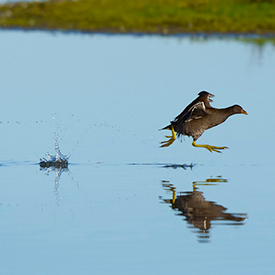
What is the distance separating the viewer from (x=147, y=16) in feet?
114

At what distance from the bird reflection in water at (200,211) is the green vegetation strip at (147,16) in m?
23.5

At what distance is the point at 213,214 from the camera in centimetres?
873

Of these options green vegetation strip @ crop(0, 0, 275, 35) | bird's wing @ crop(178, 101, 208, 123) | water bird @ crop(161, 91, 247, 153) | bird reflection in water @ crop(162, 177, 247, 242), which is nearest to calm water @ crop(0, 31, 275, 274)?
bird reflection in water @ crop(162, 177, 247, 242)

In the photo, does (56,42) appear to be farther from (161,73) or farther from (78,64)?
(161,73)

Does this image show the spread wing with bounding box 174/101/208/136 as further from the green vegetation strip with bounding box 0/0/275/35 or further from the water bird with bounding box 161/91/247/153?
the green vegetation strip with bounding box 0/0/275/35

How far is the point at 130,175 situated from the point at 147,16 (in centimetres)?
2468

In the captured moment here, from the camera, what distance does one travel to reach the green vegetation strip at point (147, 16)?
109 feet

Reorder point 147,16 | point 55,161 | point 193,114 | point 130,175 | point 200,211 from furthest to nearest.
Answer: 1. point 147,16
2. point 193,114
3. point 55,161
4. point 130,175
5. point 200,211

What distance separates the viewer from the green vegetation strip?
33.2 meters

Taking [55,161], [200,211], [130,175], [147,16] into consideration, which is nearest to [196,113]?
[130,175]

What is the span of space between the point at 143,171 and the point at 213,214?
7.92 ft

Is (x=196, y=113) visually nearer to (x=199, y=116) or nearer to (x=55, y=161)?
(x=199, y=116)

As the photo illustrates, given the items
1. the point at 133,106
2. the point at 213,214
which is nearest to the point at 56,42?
the point at 133,106

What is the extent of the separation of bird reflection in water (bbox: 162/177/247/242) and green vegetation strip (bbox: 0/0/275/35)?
23.5 metres
